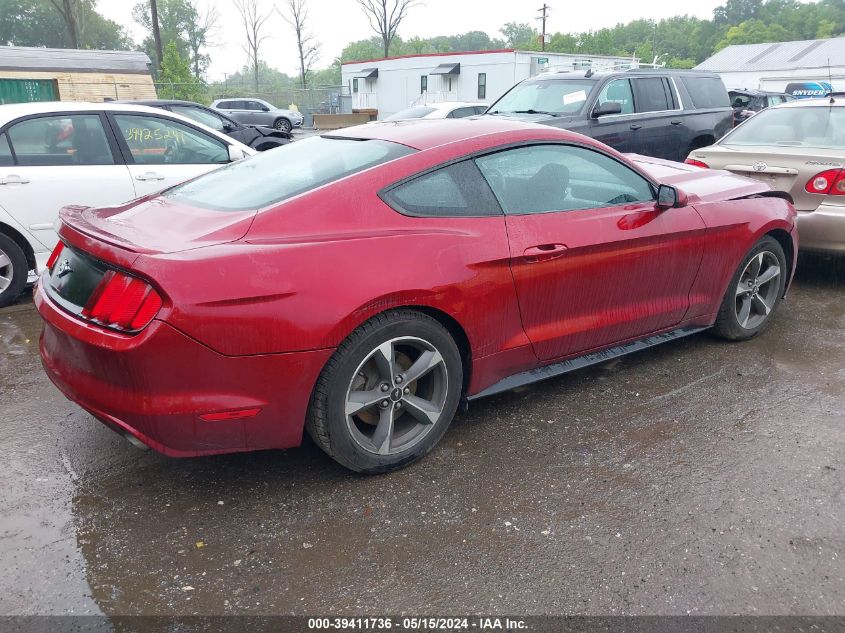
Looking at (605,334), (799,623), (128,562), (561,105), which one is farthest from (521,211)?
(561,105)

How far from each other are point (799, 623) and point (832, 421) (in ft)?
5.54

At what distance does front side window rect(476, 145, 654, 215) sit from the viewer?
3.40 m

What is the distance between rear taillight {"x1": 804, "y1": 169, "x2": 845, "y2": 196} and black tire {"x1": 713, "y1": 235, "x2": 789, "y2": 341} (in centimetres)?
135

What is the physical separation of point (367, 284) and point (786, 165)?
15.1 ft

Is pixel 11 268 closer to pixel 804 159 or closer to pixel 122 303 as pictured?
pixel 122 303

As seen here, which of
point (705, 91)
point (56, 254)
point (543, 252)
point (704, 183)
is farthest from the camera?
point (705, 91)

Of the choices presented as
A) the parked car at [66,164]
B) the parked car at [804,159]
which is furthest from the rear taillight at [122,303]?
the parked car at [804,159]

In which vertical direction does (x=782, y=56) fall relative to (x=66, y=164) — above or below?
above

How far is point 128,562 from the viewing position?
2.54m

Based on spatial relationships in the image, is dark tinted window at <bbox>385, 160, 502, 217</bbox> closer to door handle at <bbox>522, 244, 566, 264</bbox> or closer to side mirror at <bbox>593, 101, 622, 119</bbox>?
door handle at <bbox>522, 244, 566, 264</bbox>

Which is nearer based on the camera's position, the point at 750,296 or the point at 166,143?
the point at 750,296

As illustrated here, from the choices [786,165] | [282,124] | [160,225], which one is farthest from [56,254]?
[282,124]

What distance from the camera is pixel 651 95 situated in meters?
9.42

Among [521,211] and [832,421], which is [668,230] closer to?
[521,211]
